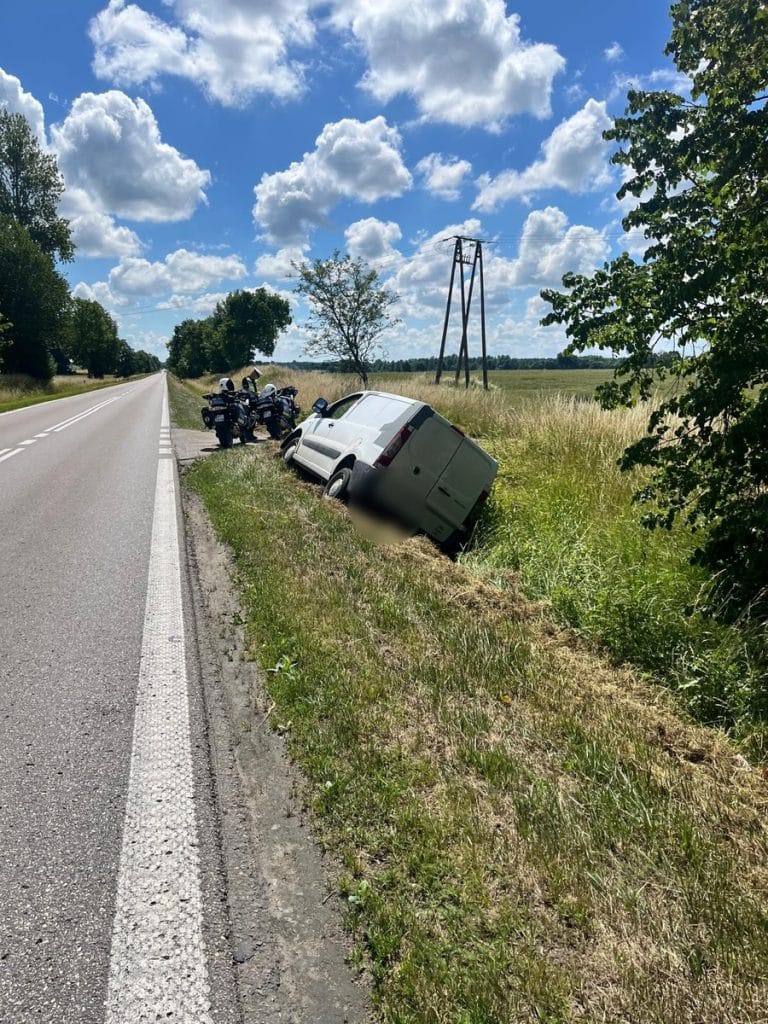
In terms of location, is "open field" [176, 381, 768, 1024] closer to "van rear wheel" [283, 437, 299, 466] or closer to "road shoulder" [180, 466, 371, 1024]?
"road shoulder" [180, 466, 371, 1024]

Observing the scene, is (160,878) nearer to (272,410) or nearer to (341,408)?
(341,408)

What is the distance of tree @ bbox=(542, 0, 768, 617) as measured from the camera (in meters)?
3.69

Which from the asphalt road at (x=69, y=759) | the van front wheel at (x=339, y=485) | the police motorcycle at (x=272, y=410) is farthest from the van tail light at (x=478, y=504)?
the police motorcycle at (x=272, y=410)

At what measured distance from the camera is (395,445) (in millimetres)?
7211

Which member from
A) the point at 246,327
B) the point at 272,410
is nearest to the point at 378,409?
the point at 272,410

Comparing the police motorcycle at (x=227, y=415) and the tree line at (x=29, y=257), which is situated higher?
the tree line at (x=29, y=257)

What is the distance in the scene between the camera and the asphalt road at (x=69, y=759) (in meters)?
1.83

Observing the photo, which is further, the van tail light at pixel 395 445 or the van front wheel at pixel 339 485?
the van front wheel at pixel 339 485

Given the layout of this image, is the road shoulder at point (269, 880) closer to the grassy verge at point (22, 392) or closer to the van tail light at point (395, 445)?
the van tail light at point (395, 445)

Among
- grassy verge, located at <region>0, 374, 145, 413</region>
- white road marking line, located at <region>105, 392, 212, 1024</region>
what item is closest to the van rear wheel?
white road marking line, located at <region>105, 392, 212, 1024</region>

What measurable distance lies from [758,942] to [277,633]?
2972 millimetres

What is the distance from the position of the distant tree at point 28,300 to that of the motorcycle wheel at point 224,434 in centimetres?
3310

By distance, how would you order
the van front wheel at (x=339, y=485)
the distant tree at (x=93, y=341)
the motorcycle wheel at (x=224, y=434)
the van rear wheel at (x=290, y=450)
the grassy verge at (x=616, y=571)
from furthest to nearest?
the distant tree at (x=93, y=341) → the motorcycle wheel at (x=224, y=434) → the van rear wheel at (x=290, y=450) → the van front wheel at (x=339, y=485) → the grassy verge at (x=616, y=571)

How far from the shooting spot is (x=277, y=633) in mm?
4121
